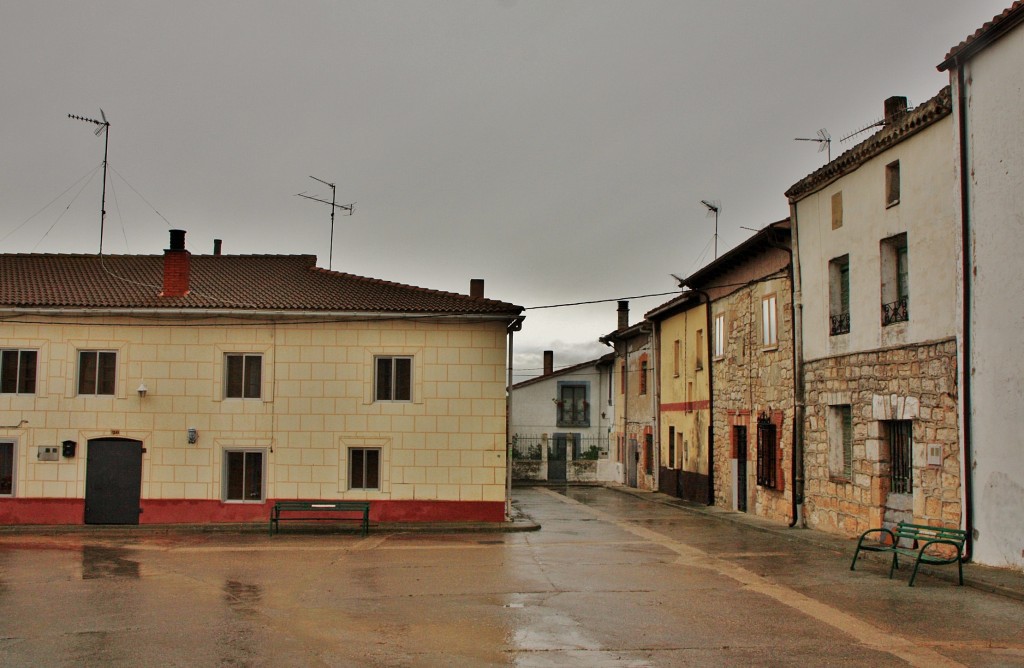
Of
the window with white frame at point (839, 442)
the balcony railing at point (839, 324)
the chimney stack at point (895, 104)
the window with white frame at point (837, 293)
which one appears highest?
the chimney stack at point (895, 104)

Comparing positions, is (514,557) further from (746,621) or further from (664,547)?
(746,621)

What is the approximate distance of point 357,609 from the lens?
1129 centimetres

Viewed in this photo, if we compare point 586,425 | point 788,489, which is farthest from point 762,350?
point 586,425

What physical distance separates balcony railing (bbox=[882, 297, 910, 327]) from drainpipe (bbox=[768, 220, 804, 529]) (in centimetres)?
339

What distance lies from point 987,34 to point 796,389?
8.56 m

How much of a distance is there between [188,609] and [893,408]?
11671 millimetres

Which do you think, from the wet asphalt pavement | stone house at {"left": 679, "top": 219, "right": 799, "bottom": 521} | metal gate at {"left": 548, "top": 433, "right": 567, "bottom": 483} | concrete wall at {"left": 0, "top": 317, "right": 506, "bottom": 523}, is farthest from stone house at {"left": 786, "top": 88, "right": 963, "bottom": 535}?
metal gate at {"left": 548, "top": 433, "right": 567, "bottom": 483}

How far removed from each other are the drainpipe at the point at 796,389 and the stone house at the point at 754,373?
84 millimetres

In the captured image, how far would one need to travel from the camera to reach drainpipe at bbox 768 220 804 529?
20359 mm

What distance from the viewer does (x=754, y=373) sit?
2344cm

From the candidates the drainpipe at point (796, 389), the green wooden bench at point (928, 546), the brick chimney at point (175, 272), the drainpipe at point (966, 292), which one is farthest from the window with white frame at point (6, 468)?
the drainpipe at point (966, 292)

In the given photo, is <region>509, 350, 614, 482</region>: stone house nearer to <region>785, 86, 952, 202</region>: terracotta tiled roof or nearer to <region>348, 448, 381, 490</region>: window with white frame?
<region>348, 448, 381, 490</region>: window with white frame

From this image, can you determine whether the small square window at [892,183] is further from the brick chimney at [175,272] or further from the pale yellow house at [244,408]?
the brick chimney at [175,272]

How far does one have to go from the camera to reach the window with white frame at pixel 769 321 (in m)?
22.0
